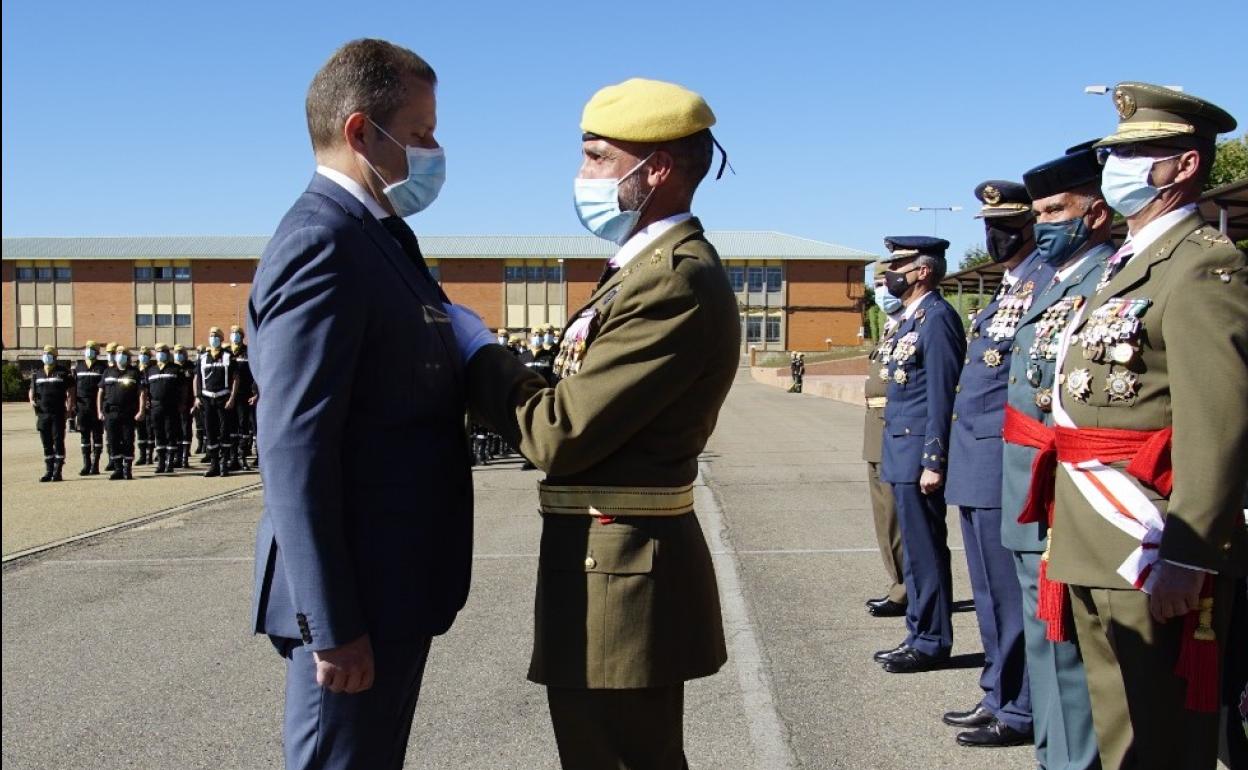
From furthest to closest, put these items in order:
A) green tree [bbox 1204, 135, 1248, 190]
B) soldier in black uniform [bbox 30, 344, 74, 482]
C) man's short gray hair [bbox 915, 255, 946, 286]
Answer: green tree [bbox 1204, 135, 1248, 190] < soldier in black uniform [bbox 30, 344, 74, 482] < man's short gray hair [bbox 915, 255, 946, 286]

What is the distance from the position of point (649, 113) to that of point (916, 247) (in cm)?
384

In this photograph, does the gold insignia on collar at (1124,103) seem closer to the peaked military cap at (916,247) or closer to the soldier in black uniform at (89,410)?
the peaked military cap at (916,247)

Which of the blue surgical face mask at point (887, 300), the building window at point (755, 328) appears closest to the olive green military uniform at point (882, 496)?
the blue surgical face mask at point (887, 300)

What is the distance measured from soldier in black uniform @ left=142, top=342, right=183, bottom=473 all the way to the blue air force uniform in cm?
1612

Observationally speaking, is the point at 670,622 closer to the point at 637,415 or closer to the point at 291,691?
the point at 637,415

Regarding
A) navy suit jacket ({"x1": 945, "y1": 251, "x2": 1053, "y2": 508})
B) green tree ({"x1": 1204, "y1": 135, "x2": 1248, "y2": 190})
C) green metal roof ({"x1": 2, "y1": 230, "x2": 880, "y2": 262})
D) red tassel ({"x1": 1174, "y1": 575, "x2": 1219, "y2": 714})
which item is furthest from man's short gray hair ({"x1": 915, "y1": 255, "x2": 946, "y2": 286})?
green metal roof ({"x1": 2, "y1": 230, "x2": 880, "y2": 262})

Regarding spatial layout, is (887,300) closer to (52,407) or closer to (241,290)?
(52,407)

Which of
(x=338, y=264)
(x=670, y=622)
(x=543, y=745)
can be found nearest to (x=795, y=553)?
(x=543, y=745)

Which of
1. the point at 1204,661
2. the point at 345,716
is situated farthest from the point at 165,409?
the point at 1204,661

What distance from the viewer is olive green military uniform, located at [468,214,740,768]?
250 centimetres

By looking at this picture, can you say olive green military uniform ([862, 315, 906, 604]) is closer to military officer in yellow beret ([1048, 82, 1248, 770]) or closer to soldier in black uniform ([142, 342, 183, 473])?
military officer in yellow beret ([1048, 82, 1248, 770])

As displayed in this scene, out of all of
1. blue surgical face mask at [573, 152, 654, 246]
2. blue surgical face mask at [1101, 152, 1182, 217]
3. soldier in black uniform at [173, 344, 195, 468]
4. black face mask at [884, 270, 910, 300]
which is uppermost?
blue surgical face mask at [1101, 152, 1182, 217]

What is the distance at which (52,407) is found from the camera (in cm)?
1711

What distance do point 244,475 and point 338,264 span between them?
15.8 meters
